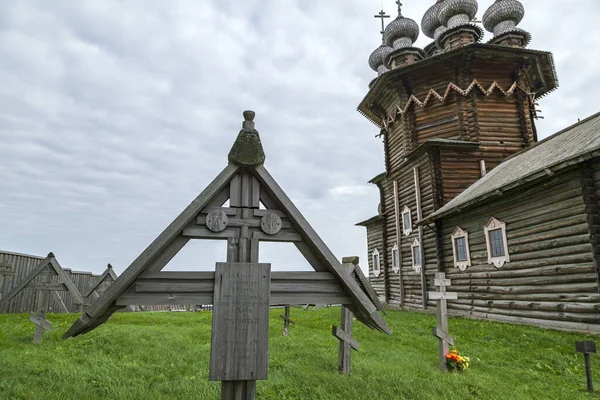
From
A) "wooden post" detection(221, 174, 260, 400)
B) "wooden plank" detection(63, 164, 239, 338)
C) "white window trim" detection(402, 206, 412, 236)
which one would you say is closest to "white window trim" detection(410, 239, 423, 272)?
"white window trim" detection(402, 206, 412, 236)

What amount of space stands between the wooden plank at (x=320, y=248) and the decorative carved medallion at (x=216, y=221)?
1.73ft

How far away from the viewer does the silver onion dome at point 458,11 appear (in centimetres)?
2433

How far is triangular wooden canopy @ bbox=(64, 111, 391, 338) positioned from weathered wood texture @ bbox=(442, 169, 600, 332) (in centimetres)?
1011

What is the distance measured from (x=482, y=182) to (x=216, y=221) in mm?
16227

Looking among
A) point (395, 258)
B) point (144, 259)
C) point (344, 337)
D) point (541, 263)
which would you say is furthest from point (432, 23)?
point (144, 259)

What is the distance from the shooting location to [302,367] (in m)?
7.02

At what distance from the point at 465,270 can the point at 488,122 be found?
9.30 metres

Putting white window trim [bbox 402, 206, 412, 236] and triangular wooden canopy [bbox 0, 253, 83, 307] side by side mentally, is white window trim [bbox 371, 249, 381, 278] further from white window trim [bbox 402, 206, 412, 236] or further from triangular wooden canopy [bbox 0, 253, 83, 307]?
triangular wooden canopy [bbox 0, 253, 83, 307]

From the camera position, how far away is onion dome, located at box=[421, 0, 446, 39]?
27062 mm

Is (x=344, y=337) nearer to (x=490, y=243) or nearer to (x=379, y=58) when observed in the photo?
(x=490, y=243)

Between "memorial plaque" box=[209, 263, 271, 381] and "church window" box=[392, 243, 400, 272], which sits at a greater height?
"church window" box=[392, 243, 400, 272]

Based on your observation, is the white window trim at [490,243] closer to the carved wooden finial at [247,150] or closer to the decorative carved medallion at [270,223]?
the decorative carved medallion at [270,223]

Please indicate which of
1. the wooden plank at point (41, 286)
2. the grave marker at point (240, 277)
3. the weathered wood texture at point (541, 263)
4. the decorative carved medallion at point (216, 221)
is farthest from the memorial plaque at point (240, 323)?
the weathered wood texture at point (541, 263)

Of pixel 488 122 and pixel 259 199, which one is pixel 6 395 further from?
pixel 488 122
